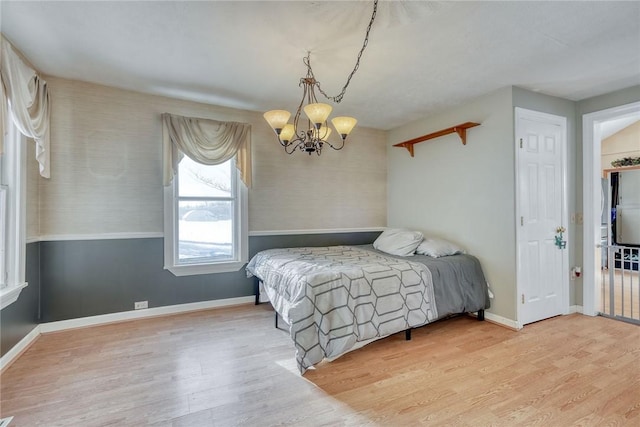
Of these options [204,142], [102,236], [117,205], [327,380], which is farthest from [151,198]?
[327,380]

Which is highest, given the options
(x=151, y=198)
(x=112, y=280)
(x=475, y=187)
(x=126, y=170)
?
(x=126, y=170)

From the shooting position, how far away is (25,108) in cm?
229

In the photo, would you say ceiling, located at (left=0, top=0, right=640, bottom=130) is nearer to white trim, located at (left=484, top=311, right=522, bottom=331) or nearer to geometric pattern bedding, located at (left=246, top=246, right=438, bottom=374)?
geometric pattern bedding, located at (left=246, top=246, right=438, bottom=374)

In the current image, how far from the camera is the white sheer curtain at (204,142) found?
10.9ft

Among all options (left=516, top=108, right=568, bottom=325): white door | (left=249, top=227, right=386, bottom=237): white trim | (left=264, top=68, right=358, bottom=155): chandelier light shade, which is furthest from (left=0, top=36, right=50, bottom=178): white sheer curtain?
(left=516, top=108, right=568, bottom=325): white door

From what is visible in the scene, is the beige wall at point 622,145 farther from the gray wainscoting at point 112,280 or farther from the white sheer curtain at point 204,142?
the gray wainscoting at point 112,280

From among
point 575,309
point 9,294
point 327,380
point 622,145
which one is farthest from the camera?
point 622,145

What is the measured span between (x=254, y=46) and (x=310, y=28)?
52 centimetres

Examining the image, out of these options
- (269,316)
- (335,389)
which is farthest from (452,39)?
(269,316)

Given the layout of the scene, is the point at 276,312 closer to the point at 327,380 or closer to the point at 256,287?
the point at 256,287

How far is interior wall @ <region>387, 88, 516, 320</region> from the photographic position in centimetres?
305

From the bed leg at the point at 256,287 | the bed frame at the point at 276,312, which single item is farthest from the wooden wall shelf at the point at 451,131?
the bed leg at the point at 256,287

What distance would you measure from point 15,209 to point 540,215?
5038mm

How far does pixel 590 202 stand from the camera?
332cm
